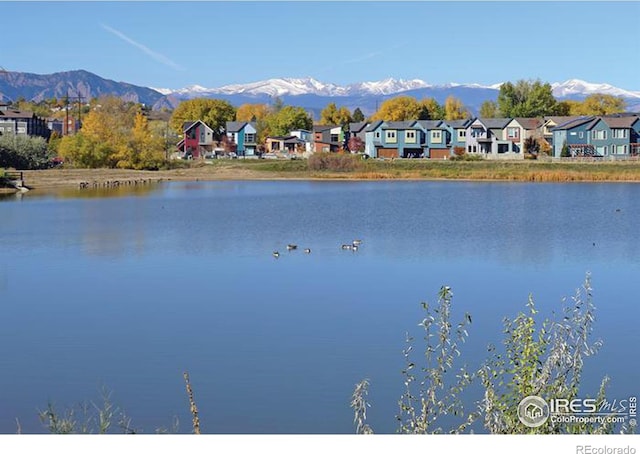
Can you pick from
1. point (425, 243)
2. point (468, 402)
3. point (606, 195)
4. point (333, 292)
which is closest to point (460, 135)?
point (606, 195)

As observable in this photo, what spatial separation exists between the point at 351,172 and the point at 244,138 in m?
21.2

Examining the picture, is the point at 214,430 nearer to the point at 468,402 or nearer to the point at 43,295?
the point at 468,402

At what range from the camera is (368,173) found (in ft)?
208

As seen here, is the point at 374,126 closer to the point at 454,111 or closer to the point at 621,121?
the point at 621,121

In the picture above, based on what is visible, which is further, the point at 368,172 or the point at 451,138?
the point at 451,138

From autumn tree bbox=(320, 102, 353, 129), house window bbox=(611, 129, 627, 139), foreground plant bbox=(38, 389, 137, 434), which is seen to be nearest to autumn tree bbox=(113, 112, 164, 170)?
house window bbox=(611, 129, 627, 139)

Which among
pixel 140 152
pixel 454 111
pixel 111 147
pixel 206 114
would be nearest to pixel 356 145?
pixel 206 114

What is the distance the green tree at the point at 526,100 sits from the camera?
8506cm

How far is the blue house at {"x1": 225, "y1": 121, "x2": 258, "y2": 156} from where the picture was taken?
84.3 meters

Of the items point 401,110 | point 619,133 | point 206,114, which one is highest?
point 401,110

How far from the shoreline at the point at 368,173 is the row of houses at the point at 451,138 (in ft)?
27.7

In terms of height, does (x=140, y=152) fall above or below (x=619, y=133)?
below

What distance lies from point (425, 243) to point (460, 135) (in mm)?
51886

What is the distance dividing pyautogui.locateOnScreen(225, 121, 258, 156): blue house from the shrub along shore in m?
12.6
